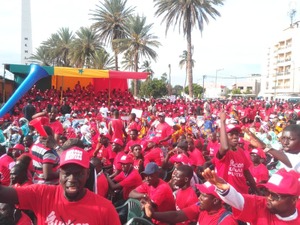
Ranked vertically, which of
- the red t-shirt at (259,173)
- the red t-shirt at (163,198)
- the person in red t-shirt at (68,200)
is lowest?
the red t-shirt at (259,173)

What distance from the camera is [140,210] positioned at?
382 centimetres

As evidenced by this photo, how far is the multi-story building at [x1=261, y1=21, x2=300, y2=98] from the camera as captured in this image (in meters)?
62.8

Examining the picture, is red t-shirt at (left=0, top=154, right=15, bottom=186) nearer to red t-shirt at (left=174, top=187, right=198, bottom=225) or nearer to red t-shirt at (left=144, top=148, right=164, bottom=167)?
red t-shirt at (left=174, top=187, right=198, bottom=225)

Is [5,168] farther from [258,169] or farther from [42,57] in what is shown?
[42,57]

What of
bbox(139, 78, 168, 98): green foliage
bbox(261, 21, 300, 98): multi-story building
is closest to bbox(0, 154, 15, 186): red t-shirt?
bbox(139, 78, 168, 98): green foliage

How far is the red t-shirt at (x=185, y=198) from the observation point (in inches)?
148

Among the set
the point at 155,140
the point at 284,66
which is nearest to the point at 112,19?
the point at 155,140

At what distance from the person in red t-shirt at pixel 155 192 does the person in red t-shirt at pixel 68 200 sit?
150 centimetres

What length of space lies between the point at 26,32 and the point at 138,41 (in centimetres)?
3420

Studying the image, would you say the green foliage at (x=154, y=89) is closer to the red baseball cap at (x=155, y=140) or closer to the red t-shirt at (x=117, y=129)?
the red t-shirt at (x=117, y=129)

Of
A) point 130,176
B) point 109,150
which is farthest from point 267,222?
point 109,150

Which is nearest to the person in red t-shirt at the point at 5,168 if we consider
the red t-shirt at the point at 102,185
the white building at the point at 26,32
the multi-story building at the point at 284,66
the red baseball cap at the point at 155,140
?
the red t-shirt at the point at 102,185

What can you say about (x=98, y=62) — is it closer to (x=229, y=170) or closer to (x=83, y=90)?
(x=83, y=90)

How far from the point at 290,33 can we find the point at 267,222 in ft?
230
